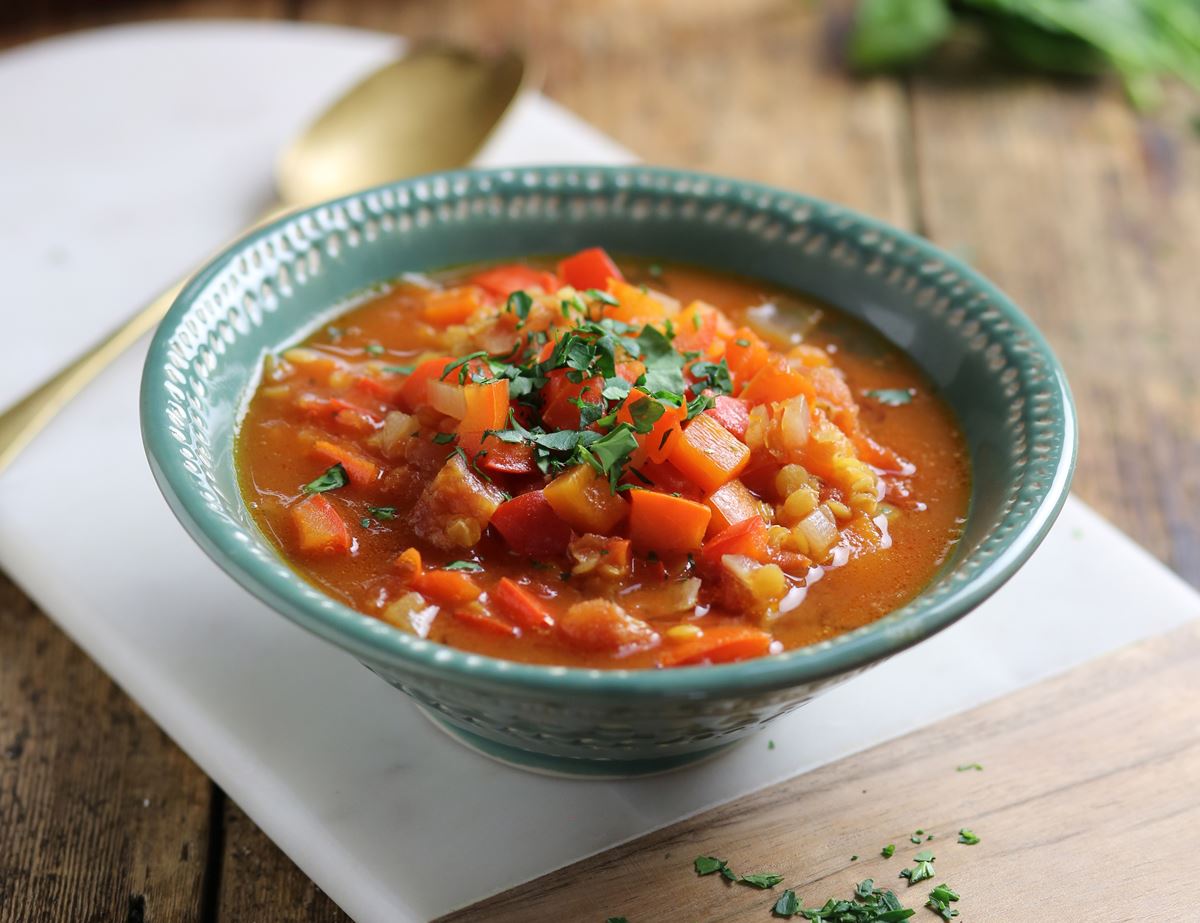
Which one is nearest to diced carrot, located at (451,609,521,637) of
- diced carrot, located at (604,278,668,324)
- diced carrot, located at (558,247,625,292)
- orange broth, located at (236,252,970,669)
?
orange broth, located at (236,252,970,669)

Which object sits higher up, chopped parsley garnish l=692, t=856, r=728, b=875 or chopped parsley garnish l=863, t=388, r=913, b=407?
chopped parsley garnish l=863, t=388, r=913, b=407

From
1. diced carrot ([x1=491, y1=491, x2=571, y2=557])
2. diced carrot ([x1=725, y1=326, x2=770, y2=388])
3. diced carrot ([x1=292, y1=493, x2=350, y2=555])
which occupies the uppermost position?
diced carrot ([x1=725, y1=326, x2=770, y2=388])

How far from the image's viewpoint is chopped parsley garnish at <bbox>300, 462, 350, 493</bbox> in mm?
2768

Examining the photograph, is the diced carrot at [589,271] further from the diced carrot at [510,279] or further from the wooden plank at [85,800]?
the wooden plank at [85,800]

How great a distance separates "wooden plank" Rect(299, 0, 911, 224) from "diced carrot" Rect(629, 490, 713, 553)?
2777mm

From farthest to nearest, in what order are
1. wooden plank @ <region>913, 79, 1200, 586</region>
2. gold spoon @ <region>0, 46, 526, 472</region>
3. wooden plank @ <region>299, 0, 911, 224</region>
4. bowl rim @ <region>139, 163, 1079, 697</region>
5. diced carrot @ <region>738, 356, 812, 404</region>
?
wooden plank @ <region>299, 0, 911, 224</region>, gold spoon @ <region>0, 46, 526, 472</region>, wooden plank @ <region>913, 79, 1200, 586</region>, diced carrot @ <region>738, 356, 812, 404</region>, bowl rim @ <region>139, 163, 1079, 697</region>

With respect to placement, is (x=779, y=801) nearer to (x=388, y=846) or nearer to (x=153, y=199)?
(x=388, y=846)

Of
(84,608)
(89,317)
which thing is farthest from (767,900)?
(89,317)

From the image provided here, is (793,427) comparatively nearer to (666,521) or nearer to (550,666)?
(666,521)

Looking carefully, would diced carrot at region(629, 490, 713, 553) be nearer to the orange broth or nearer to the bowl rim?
the orange broth

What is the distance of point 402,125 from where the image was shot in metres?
4.52

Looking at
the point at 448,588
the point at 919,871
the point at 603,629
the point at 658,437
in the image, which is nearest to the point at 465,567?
the point at 448,588

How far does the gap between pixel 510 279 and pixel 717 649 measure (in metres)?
1.38

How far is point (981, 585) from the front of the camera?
2.30 metres
